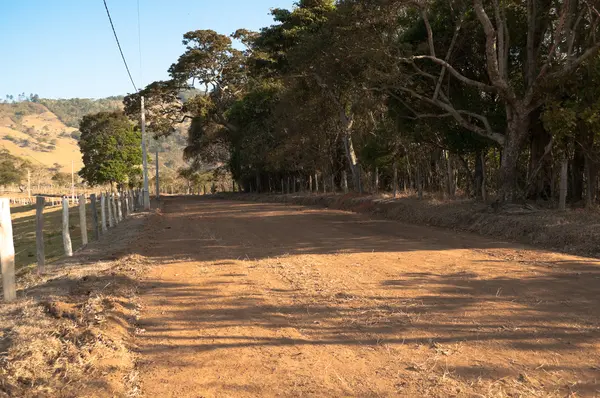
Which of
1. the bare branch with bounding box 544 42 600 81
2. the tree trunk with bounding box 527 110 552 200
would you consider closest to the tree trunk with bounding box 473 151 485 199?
the tree trunk with bounding box 527 110 552 200

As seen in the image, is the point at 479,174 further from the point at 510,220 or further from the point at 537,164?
the point at 510,220

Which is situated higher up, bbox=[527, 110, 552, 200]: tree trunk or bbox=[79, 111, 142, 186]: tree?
bbox=[79, 111, 142, 186]: tree

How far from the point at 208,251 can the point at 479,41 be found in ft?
39.6

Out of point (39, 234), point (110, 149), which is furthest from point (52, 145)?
point (39, 234)

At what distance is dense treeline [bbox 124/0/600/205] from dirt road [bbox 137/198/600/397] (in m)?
5.46

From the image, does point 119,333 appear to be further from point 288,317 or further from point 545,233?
point 545,233

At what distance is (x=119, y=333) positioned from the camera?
5.39 m

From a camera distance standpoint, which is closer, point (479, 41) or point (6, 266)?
point (6, 266)

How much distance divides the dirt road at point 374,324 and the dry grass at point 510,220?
118 centimetres

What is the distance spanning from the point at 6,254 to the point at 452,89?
15246 mm

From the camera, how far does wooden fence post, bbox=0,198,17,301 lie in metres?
7.00

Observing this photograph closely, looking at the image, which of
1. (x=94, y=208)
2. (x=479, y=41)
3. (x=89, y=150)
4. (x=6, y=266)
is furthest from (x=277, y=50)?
(x=89, y=150)

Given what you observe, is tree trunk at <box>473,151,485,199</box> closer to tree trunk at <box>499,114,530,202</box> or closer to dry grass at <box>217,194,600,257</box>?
dry grass at <box>217,194,600,257</box>

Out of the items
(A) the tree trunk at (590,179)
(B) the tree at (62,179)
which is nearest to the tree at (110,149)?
(A) the tree trunk at (590,179)
